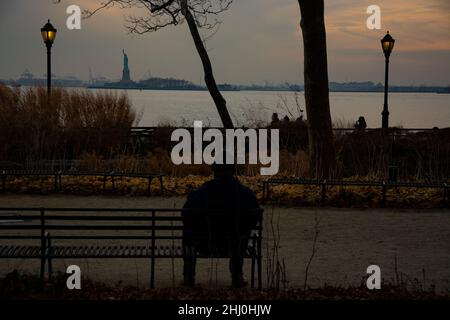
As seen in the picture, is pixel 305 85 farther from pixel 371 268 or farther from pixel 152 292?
pixel 152 292

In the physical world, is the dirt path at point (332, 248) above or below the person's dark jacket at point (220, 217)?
below

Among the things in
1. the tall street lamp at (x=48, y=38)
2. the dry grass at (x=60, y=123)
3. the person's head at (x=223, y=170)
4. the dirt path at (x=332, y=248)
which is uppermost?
the tall street lamp at (x=48, y=38)

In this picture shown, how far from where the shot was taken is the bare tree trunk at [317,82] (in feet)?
51.5

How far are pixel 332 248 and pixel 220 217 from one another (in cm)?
269

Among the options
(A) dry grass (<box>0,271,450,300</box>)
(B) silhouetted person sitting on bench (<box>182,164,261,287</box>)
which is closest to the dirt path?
(B) silhouetted person sitting on bench (<box>182,164,261,287</box>)

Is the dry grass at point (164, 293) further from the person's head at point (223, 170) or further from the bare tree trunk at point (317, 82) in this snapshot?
the bare tree trunk at point (317, 82)

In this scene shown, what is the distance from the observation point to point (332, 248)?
30.3 ft

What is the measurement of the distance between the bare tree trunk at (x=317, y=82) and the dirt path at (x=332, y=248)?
3497 millimetres

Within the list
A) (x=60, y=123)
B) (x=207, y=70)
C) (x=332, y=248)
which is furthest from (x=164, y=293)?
(x=207, y=70)

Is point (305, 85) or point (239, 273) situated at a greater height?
point (305, 85)

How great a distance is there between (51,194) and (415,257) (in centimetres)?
753

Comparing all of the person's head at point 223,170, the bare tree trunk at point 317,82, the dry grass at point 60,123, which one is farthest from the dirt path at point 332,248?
the dry grass at point 60,123

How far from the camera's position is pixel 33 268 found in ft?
25.6
